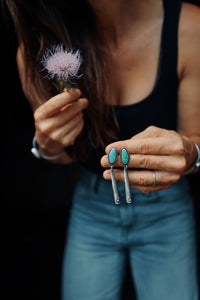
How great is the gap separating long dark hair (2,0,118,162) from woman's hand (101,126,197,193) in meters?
0.12

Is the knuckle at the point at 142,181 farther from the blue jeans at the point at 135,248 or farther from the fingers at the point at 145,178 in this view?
the blue jeans at the point at 135,248

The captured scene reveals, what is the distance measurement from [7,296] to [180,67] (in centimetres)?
82

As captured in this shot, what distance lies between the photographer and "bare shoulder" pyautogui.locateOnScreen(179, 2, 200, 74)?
0.41 m

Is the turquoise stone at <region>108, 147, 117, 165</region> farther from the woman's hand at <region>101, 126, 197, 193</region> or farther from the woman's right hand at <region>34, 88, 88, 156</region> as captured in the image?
the woman's right hand at <region>34, 88, 88, 156</region>

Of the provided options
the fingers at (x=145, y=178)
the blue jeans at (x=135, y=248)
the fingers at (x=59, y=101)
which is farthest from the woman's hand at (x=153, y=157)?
the blue jeans at (x=135, y=248)

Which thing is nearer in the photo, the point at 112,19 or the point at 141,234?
the point at 112,19

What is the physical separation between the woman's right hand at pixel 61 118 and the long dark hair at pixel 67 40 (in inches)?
0.7

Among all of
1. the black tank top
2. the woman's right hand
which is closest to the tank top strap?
the black tank top

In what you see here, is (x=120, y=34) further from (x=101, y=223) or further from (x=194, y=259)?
(x=194, y=259)

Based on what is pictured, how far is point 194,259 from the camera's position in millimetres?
628

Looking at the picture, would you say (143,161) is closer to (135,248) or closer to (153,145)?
(153,145)

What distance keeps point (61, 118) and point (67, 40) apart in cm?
11

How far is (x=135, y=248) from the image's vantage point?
617mm

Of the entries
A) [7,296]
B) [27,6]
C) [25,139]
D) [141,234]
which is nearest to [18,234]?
[7,296]
